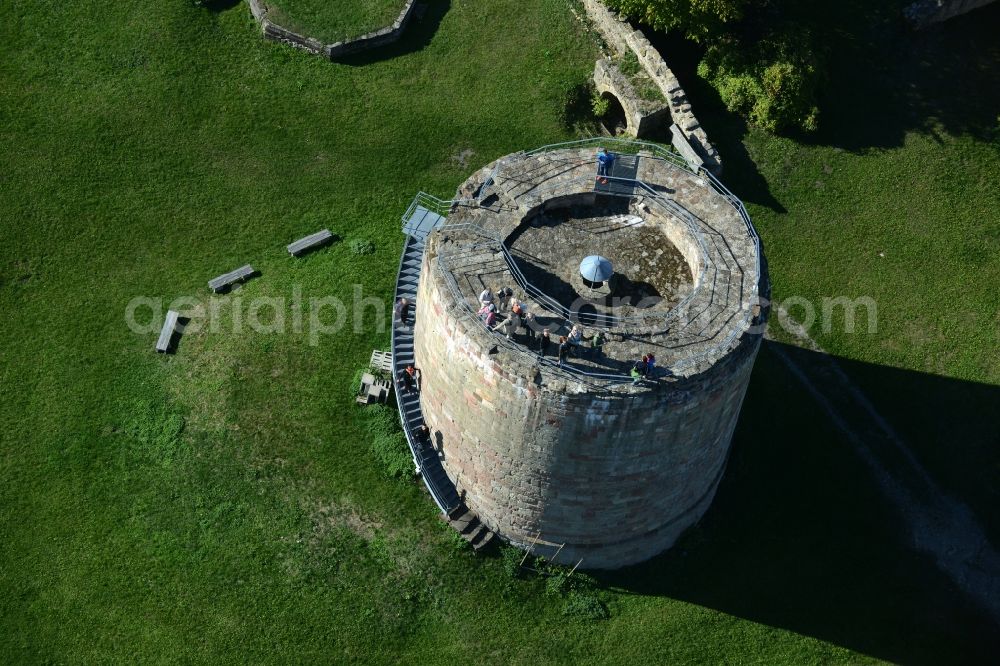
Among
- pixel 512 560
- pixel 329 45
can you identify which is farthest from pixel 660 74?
pixel 512 560

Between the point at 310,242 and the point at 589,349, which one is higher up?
the point at 589,349

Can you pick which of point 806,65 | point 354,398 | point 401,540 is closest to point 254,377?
point 354,398

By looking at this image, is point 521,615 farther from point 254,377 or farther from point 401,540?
→ point 254,377

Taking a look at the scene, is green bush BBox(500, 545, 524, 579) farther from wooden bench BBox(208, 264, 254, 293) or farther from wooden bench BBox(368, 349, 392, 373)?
wooden bench BBox(208, 264, 254, 293)

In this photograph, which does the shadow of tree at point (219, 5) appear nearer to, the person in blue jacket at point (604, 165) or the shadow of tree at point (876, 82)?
the shadow of tree at point (876, 82)

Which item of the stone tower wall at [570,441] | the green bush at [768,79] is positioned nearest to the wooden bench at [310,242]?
the stone tower wall at [570,441]

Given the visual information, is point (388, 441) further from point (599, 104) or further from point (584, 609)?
point (599, 104)
